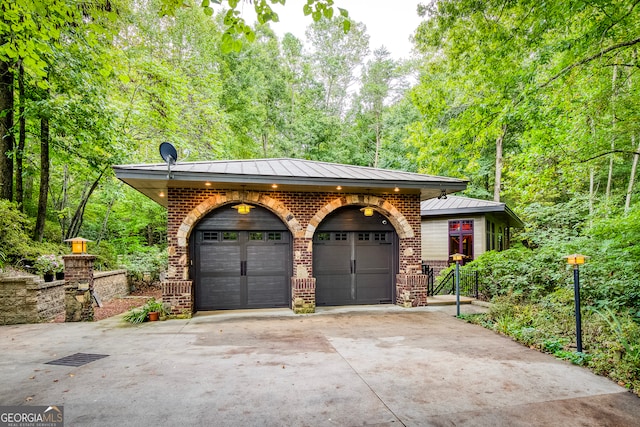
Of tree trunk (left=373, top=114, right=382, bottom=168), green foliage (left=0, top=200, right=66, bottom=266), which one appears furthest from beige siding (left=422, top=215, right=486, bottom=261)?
green foliage (left=0, top=200, right=66, bottom=266)

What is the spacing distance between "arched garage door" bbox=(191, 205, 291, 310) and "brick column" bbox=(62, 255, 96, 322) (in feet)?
7.08

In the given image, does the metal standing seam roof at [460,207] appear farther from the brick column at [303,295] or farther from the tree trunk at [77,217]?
the tree trunk at [77,217]

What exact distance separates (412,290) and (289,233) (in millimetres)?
3611

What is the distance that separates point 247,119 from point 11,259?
13318mm

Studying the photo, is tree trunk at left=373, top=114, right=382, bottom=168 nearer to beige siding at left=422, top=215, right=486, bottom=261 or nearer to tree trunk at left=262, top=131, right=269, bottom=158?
tree trunk at left=262, top=131, right=269, bottom=158

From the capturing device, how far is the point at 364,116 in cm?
2452

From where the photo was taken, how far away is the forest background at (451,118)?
5180mm

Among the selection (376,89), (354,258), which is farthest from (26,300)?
(376,89)

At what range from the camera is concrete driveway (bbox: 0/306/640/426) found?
2.98 m

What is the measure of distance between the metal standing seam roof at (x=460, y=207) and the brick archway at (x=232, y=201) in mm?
7695

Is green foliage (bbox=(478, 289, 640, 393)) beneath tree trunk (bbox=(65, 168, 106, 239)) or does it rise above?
beneath

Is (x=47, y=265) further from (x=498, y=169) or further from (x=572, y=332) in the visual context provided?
(x=498, y=169)

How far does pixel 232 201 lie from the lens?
750cm

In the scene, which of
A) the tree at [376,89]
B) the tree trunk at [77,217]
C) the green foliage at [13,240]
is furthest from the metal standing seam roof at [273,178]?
the tree at [376,89]
